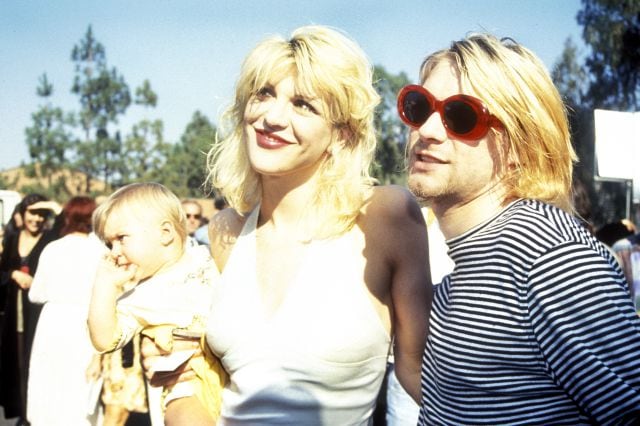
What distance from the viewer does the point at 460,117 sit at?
169 cm

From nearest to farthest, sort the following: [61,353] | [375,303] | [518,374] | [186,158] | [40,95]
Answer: [518,374], [375,303], [61,353], [40,95], [186,158]

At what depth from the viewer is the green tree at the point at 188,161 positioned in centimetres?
5006

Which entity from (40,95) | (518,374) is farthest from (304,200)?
(40,95)

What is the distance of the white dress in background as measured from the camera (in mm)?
4914

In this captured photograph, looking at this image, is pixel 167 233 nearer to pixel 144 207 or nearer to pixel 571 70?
pixel 144 207

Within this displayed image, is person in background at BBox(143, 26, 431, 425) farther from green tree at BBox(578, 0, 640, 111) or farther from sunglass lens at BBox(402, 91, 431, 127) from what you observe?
green tree at BBox(578, 0, 640, 111)

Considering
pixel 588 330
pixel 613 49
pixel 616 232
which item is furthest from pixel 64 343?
pixel 613 49

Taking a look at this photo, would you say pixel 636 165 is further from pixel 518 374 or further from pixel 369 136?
pixel 518 374

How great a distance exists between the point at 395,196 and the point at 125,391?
1.75 m

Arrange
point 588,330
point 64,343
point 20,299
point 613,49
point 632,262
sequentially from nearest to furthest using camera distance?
point 588,330
point 64,343
point 632,262
point 20,299
point 613,49

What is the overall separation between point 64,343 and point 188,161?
56078 millimetres

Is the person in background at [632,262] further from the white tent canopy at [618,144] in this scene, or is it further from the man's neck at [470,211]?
the man's neck at [470,211]

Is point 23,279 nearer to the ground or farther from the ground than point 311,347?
nearer to the ground

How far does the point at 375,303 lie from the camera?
214 cm
